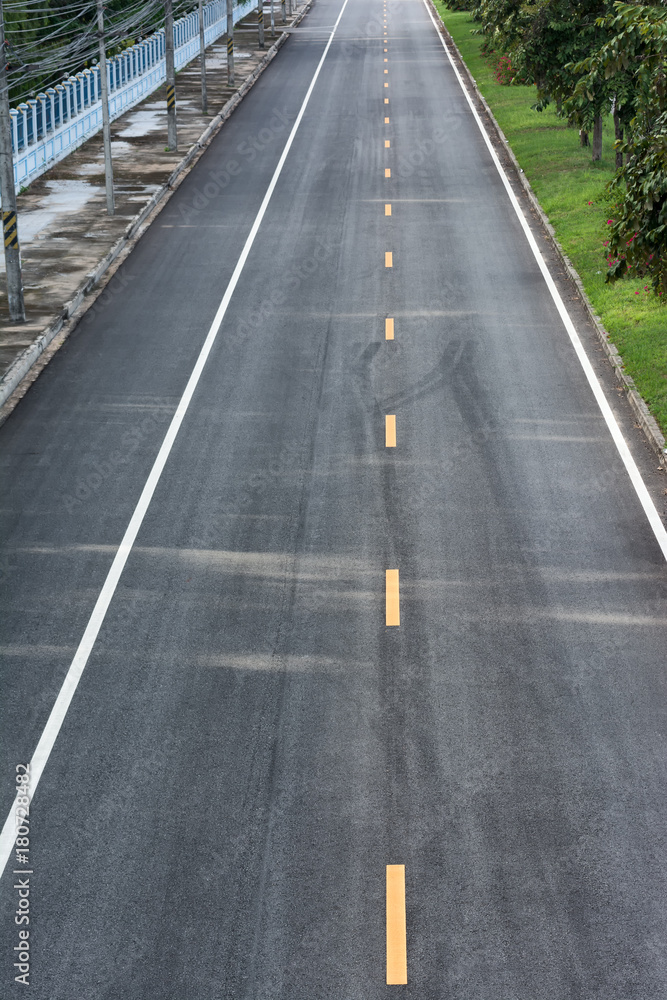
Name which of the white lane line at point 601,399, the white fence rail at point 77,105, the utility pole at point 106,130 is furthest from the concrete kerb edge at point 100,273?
the white lane line at point 601,399

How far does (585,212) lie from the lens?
29922 millimetres

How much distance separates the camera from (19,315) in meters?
23.1

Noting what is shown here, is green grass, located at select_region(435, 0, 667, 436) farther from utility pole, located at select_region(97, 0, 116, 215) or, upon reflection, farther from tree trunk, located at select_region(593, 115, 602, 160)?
utility pole, located at select_region(97, 0, 116, 215)

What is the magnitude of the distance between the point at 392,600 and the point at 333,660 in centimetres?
138

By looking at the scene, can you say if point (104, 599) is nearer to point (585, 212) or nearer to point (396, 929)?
point (396, 929)

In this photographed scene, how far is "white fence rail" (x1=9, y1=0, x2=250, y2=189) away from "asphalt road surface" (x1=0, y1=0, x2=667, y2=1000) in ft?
44.8

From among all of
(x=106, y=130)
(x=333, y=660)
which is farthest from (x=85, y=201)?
(x=333, y=660)

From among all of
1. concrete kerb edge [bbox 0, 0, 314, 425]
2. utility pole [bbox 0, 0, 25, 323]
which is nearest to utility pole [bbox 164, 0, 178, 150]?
concrete kerb edge [bbox 0, 0, 314, 425]

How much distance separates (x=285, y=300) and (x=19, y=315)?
5.14 metres

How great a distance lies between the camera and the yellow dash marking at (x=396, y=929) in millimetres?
8227

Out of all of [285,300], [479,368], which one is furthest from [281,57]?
[479,368]

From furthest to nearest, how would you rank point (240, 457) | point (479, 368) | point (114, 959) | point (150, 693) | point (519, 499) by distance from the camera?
point (479, 368), point (240, 457), point (519, 499), point (150, 693), point (114, 959)

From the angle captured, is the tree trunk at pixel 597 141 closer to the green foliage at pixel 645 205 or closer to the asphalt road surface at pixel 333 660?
the asphalt road surface at pixel 333 660

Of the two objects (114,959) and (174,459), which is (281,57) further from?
(114,959)
